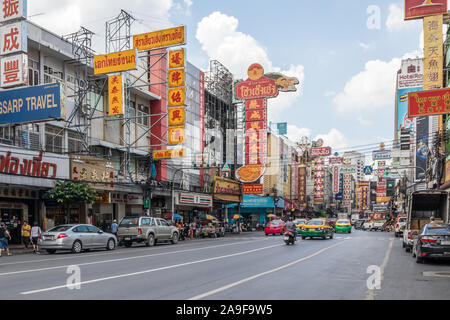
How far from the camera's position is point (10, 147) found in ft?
81.3

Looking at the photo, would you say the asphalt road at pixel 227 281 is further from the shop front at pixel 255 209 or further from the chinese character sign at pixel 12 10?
the shop front at pixel 255 209

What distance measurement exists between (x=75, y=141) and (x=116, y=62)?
6209mm

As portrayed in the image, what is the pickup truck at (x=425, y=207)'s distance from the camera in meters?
23.9

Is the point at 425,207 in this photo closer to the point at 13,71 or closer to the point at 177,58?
the point at 177,58

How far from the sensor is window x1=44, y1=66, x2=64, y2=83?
1154 inches

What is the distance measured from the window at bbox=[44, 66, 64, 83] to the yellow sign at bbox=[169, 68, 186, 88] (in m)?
7.36

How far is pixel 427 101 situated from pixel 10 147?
22.3 m

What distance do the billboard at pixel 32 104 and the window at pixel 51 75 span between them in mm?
4699

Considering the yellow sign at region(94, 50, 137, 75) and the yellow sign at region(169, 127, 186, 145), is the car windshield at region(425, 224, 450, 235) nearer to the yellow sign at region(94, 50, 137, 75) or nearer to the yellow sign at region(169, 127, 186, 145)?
the yellow sign at region(169, 127, 186, 145)

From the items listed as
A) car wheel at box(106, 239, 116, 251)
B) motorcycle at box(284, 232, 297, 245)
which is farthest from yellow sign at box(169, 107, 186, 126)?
motorcycle at box(284, 232, 297, 245)

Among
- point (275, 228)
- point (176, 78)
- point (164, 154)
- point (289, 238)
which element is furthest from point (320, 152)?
point (289, 238)

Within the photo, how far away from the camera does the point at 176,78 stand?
107 ft
